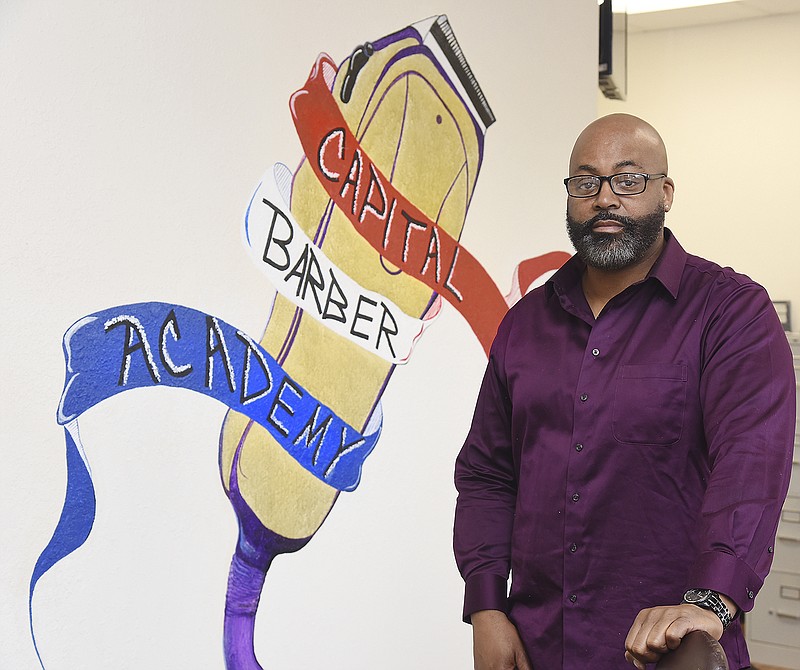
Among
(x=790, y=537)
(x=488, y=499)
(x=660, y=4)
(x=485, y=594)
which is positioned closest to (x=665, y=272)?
(x=488, y=499)

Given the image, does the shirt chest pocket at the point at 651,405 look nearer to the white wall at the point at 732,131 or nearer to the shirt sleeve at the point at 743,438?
the shirt sleeve at the point at 743,438

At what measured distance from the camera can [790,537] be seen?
4.34 meters

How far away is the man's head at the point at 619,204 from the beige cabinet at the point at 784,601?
3052 millimetres

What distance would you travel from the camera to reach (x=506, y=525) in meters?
1.71

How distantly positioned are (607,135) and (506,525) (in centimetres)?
72

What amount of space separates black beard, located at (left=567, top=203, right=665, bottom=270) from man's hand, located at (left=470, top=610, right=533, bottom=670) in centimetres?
64

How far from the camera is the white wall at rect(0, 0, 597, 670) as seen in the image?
5.00ft

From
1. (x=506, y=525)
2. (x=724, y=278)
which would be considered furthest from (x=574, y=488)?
(x=724, y=278)

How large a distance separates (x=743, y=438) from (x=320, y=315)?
1.05 m

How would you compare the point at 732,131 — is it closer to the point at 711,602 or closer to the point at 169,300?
the point at 169,300

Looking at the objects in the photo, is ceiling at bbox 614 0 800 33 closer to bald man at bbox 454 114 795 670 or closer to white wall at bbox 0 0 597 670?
white wall at bbox 0 0 597 670

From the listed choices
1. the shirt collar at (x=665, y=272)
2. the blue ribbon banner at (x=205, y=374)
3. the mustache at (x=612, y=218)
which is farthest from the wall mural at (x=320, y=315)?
the mustache at (x=612, y=218)

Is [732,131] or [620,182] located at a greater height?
[732,131]

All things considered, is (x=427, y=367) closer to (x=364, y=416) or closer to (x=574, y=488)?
(x=364, y=416)
